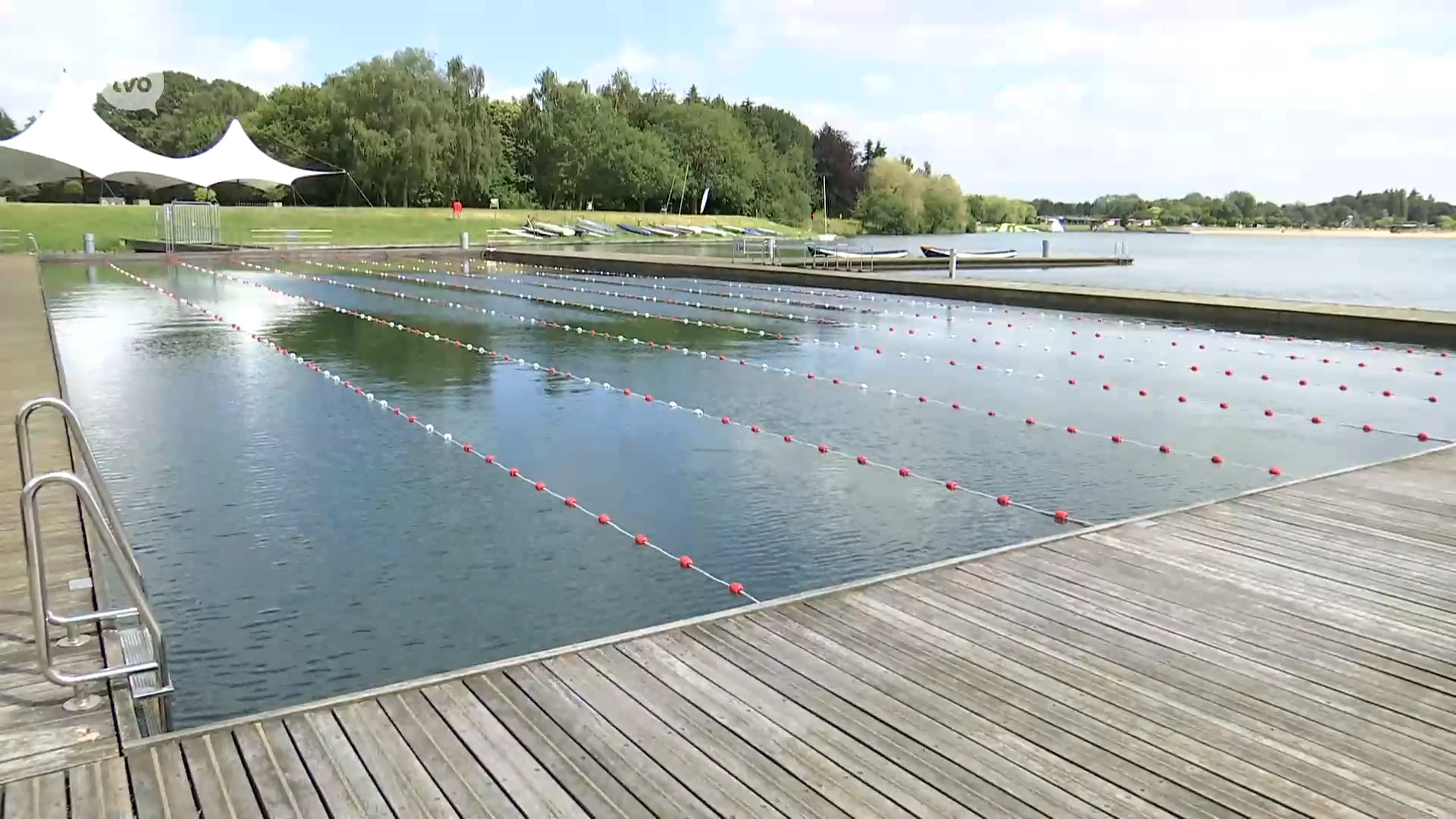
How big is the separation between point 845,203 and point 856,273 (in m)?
59.7

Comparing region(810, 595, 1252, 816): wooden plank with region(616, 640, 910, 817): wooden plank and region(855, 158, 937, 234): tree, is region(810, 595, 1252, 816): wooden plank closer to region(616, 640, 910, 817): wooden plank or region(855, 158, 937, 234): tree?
region(616, 640, 910, 817): wooden plank

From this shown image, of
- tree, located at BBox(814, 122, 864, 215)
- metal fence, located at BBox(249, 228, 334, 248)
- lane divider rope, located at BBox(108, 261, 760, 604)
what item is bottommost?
lane divider rope, located at BBox(108, 261, 760, 604)

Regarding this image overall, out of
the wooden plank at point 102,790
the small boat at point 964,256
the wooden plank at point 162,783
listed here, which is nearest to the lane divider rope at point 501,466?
the wooden plank at point 162,783

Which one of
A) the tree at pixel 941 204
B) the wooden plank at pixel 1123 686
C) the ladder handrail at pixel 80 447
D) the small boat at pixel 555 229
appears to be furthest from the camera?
the tree at pixel 941 204

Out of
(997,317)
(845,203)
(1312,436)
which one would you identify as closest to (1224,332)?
(997,317)

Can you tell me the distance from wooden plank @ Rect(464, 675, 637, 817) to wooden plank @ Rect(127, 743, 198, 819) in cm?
62

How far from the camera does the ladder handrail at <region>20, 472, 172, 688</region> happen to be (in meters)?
2.51

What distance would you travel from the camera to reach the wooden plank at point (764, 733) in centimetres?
227

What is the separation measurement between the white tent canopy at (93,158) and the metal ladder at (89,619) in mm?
34714

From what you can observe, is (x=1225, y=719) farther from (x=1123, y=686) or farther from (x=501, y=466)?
(x=501, y=466)

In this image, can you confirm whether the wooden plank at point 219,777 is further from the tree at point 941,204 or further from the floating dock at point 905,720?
the tree at point 941,204

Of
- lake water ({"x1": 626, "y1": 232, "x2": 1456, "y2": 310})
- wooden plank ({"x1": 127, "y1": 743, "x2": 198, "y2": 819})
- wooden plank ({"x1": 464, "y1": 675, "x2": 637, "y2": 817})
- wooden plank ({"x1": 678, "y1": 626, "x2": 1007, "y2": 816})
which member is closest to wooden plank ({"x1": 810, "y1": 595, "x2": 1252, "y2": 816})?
wooden plank ({"x1": 678, "y1": 626, "x2": 1007, "y2": 816})

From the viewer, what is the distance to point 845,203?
3115 inches

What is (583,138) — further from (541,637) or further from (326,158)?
(541,637)
